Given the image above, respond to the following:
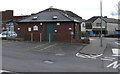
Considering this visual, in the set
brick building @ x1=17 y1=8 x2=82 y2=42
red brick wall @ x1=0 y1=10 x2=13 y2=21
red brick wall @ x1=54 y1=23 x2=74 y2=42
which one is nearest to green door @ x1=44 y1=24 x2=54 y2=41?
brick building @ x1=17 y1=8 x2=82 y2=42

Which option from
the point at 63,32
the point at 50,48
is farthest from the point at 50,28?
the point at 50,48

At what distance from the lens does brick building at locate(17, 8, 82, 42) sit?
27719mm

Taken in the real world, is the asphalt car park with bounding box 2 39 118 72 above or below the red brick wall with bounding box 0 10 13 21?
below

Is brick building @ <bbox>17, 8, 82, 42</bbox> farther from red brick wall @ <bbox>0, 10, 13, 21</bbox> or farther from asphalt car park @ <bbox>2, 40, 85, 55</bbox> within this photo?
red brick wall @ <bbox>0, 10, 13, 21</bbox>

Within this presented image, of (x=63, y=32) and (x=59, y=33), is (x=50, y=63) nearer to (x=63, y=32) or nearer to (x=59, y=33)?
(x=63, y=32)

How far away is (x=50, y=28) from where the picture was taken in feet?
94.4

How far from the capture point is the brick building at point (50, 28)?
27719 mm


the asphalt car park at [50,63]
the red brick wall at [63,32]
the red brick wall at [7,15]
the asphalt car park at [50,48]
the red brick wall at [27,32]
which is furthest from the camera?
the red brick wall at [7,15]

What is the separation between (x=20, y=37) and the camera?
29375 mm

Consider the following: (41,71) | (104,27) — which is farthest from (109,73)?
(104,27)

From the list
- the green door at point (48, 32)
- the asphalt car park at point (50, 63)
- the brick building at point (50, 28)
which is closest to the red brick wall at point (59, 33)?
the brick building at point (50, 28)

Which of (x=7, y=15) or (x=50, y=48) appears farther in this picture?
(x=7, y=15)

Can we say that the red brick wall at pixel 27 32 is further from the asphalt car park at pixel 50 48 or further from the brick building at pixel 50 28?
the asphalt car park at pixel 50 48

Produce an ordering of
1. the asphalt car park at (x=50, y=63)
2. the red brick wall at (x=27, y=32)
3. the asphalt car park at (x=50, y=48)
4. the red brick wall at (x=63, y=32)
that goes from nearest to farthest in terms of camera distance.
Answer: the asphalt car park at (x=50, y=63) → the asphalt car park at (x=50, y=48) → the red brick wall at (x=63, y=32) → the red brick wall at (x=27, y=32)
